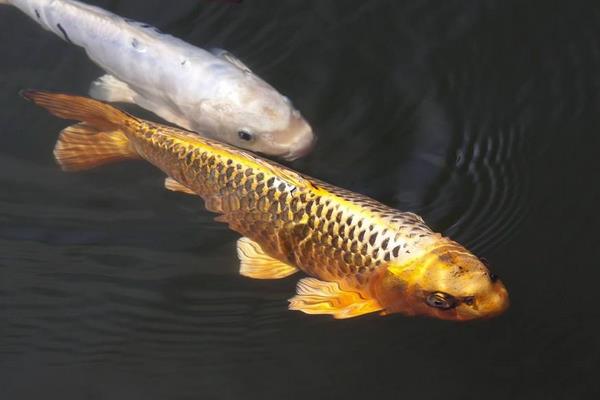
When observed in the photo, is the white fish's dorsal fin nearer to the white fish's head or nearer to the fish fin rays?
the white fish's head

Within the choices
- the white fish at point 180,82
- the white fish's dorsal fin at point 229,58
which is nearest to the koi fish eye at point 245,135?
the white fish at point 180,82

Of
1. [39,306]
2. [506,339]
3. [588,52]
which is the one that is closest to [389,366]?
[506,339]

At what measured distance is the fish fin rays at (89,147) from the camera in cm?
380

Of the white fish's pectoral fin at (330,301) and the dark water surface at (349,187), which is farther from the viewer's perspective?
the dark water surface at (349,187)

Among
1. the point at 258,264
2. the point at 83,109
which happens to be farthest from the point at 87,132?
the point at 258,264

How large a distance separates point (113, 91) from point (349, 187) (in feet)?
4.35

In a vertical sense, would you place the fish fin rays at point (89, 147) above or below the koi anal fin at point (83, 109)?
below

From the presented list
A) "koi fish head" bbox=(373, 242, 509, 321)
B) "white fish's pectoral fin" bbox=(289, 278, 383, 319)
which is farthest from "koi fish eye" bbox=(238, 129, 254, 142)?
"koi fish head" bbox=(373, 242, 509, 321)

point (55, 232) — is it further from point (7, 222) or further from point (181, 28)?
point (181, 28)

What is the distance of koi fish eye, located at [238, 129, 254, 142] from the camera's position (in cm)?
385

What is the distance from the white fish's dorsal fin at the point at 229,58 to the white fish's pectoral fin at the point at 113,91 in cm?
47

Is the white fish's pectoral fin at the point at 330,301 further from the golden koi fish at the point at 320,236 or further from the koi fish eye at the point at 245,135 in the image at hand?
the koi fish eye at the point at 245,135

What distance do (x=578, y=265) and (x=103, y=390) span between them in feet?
7.45

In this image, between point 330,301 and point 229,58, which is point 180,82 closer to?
point 229,58
